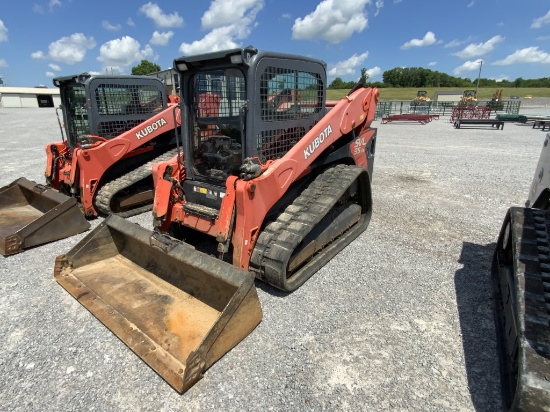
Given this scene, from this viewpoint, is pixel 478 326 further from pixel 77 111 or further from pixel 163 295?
pixel 77 111

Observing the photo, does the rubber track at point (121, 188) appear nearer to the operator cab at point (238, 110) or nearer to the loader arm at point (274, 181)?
the operator cab at point (238, 110)

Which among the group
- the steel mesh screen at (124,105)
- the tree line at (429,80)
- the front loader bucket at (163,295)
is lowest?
the front loader bucket at (163,295)

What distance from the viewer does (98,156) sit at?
218 inches

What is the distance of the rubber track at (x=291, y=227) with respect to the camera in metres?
3.21

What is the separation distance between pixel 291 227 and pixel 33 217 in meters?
4.15

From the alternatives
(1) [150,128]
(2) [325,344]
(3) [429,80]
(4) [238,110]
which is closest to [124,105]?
(1) [150,128]

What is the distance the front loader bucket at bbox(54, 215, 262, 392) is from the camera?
246 cm

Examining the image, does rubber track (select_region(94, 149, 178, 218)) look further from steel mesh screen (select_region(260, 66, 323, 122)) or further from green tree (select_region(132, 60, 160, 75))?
green tree (select_region(132, 60, 160, 75))

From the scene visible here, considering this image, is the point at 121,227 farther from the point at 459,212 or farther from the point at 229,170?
the point at 459,212

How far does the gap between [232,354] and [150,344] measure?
621mm

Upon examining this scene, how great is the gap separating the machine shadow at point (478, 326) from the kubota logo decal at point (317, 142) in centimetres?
209

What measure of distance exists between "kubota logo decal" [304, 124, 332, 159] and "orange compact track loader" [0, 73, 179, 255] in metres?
2.67

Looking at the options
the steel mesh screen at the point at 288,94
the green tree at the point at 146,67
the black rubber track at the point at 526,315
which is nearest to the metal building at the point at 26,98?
the green tree at the point at 146,67

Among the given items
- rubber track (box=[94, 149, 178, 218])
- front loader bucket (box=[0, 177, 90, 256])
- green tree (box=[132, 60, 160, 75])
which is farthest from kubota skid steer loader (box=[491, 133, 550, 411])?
green tree (box=[132, 60, 160, 75])
